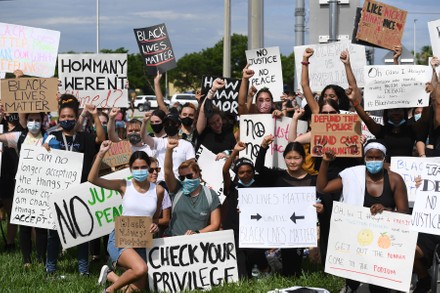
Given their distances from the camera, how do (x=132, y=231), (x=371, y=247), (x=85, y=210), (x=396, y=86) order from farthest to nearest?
(x=396, y=86) → (x=85, y=210) → (x=132, y=231) → (x=371, y=247)

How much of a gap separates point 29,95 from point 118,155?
1.34 metres

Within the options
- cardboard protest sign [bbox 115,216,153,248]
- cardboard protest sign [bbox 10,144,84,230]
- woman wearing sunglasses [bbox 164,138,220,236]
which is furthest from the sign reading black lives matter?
cardboard protest sign [bbox 115,216,153,248]

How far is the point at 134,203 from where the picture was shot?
837cm

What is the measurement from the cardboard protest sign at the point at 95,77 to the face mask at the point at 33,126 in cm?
133

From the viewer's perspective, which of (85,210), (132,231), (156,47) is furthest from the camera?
(156,47)

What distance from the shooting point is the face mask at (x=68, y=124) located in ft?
29.6

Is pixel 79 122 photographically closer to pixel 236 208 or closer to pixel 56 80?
pixel 56 80

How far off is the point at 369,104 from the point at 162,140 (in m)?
2.44

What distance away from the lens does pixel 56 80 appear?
1012cm

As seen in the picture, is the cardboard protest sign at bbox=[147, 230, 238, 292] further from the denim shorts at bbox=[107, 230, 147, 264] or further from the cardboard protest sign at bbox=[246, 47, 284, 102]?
the cardboard protest sign at bbox=[246, 47, 284, 102]

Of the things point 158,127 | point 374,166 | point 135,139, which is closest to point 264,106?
point 158,127

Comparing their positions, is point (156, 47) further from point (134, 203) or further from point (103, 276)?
point (103, 276)

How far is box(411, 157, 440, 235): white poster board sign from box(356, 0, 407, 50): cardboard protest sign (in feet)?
11.0

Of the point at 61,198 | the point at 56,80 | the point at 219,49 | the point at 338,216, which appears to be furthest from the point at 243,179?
the point at 219,49
